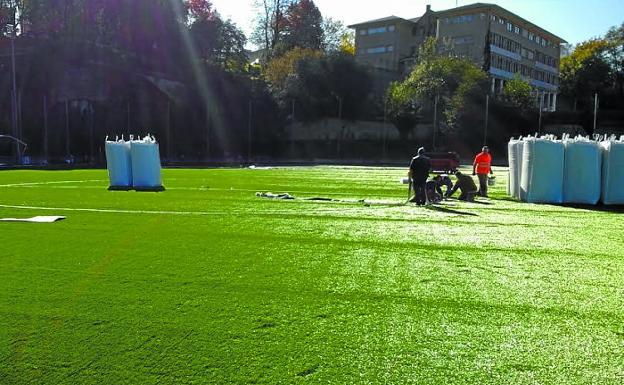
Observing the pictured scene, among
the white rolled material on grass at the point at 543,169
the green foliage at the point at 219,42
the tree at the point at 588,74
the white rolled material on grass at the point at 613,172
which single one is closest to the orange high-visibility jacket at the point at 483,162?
the white rolled material on grass at the point at 543,169

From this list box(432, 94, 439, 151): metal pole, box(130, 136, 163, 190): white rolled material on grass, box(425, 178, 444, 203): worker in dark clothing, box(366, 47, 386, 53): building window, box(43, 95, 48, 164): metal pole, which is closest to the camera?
box(425, 178, 444, 203): worker in dark clothing

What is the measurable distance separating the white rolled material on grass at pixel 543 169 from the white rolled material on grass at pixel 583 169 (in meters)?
0.22

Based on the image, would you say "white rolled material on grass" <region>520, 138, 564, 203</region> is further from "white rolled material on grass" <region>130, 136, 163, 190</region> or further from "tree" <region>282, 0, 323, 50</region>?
"tree" <region>282, 0, 323, 50</region>

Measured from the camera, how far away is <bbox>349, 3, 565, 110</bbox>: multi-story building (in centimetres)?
6856

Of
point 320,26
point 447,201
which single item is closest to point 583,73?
point 320,26

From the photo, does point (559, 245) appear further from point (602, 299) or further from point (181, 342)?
point (181, 342)

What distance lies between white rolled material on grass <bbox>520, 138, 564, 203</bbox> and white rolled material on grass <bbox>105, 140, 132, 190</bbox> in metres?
12.4

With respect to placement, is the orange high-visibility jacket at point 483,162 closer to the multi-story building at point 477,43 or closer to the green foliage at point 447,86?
the green foliage at point 447,86

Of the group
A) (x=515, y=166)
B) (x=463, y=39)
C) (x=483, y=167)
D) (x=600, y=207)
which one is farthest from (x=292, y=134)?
(x=600, y=207)

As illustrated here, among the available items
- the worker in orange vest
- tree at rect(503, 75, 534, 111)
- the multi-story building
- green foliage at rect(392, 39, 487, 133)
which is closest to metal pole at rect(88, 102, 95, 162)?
green foliage at rect(392, 39, 487, 133)

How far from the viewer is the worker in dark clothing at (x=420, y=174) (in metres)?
13.1

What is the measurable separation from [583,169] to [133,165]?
13.6m

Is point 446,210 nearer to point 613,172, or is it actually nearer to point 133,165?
point 613,172

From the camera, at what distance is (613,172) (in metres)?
13.2
